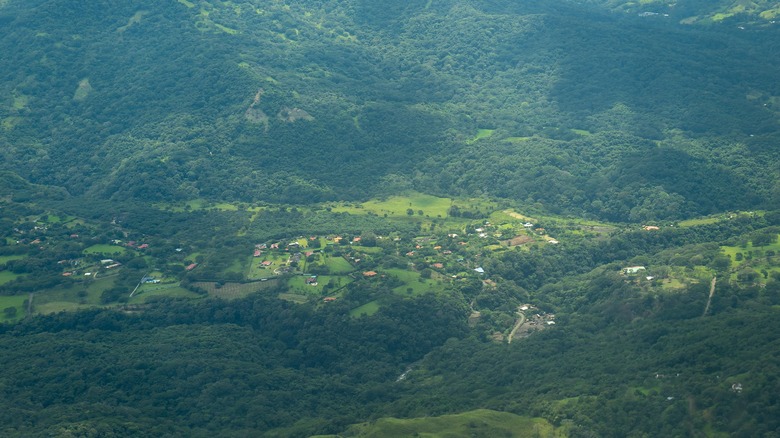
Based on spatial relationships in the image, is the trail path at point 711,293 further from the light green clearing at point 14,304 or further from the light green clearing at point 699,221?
the light green clearing at point 14,304

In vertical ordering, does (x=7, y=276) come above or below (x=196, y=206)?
below

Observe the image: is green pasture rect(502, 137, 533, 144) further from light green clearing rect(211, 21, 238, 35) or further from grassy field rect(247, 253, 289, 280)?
light green clearing rect(211, 21, 238, 35)

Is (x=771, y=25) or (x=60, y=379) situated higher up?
(x=771, y=25)

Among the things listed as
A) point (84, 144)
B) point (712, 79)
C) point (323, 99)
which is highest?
point (712, 79)

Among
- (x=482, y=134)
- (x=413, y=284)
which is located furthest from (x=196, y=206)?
(x=482, y=134)

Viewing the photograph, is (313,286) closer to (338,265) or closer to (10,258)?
(338,265)

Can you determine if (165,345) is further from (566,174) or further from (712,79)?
(712,79)

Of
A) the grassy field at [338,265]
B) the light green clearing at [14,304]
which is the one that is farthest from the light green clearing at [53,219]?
the grassy field at [338,265]

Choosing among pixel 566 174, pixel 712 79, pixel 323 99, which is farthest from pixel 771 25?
pixel 323 99
